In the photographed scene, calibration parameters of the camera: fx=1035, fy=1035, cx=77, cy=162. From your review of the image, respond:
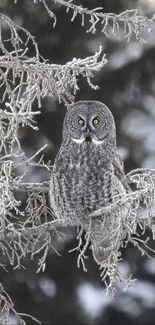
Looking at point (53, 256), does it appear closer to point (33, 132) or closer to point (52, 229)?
point (33, 132)

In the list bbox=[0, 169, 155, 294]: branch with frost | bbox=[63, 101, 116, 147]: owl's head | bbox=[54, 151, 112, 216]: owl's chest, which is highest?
bbox=[63, 101, 116, 147]: owl's head

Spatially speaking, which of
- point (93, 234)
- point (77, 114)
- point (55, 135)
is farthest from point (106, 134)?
point (55, 135)

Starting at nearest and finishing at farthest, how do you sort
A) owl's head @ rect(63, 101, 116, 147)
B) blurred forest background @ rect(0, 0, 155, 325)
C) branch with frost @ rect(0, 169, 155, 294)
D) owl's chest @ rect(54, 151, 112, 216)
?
branch with frost @ rect(0, 169, 155, 294)
owl's chest @ rect(54, 151, 112, 216)
owl's head @ rect(63, 101, 116, 147)
blurred forest background @ rect(0, 0, 155, 325)

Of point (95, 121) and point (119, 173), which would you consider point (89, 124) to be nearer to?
point (95, 121)

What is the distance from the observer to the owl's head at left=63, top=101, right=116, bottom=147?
22.4 ft

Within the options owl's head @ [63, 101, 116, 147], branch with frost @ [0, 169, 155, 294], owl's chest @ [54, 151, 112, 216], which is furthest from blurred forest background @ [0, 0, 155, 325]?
branch with frost @ [0, 169, 155, 294]

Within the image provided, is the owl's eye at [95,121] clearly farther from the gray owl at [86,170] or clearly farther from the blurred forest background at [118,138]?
the blurred forest background at [118,138]

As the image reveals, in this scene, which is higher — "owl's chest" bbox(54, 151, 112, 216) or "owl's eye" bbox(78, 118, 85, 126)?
"owl's eye" bbox(78, 118, 85, 126)

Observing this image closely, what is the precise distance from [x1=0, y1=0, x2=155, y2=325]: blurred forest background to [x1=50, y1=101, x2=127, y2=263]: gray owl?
385 cm

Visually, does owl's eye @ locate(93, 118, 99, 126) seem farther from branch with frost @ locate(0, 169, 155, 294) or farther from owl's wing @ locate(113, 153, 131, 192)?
branch with frost @ locate(0, 169, 155, 294)

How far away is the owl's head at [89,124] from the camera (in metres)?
6.82

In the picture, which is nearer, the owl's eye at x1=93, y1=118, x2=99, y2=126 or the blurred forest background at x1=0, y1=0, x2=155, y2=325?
the owl's eye at x1=93, y1=118, x2=99, y2=126

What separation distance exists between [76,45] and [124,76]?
0.78 metres

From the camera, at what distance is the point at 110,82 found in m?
11.5
